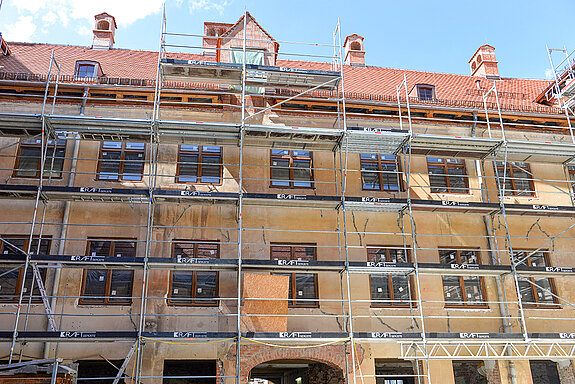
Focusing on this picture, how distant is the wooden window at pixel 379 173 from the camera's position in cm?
1627

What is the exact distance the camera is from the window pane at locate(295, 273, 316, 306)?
14.8 meters

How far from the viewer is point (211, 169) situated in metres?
15.7

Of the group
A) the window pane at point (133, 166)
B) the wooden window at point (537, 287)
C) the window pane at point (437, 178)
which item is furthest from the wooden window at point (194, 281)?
the wooden window at point (537, 287)

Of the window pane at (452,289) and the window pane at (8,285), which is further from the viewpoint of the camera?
the window pane at (452,289)

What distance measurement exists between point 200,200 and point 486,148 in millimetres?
8502

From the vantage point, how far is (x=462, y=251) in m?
16.0

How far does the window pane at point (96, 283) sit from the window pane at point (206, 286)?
97.8 inches

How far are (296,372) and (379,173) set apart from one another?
7.34m

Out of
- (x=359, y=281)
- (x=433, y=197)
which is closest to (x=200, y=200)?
(x=359, y=281)

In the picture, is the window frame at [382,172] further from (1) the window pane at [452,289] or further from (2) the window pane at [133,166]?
(2) the window pane at [133,166]

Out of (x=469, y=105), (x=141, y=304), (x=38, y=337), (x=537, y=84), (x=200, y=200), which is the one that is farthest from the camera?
(x=537, y=84)

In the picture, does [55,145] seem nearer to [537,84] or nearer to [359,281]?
[359,281]

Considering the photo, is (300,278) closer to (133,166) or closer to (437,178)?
(437,178)

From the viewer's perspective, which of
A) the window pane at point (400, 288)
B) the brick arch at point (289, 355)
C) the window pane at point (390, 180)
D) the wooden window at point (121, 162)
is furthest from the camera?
the window pane at point (390, 180)
